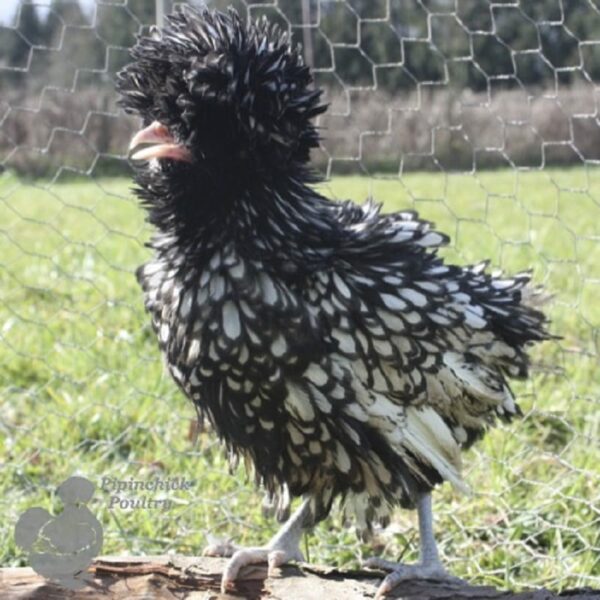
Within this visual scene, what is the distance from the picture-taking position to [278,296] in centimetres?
154

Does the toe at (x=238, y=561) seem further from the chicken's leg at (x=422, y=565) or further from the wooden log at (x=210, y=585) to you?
the chicken's leg at (x=422, y=565)

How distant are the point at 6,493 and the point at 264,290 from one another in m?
1.02

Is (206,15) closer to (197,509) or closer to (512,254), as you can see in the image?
(197,509)

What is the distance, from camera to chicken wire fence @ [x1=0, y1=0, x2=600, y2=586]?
213 centimetres

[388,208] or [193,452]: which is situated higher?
[388,208]

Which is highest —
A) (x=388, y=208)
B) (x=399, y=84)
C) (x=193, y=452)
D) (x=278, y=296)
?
(x=399, y=84)

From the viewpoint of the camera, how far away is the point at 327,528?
2.21 meters

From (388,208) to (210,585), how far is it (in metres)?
3.42

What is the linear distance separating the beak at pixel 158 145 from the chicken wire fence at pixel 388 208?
46 centimetres

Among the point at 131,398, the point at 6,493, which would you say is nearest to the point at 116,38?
the point at 131,398

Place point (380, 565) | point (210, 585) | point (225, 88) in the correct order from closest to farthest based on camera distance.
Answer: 1. point (225, 88)
2. point (210, 585)
3. point (380, 565)

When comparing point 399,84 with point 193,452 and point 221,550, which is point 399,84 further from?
point 221,550

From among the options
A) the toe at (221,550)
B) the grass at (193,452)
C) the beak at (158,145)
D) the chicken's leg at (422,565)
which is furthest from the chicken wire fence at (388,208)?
the beak at (158,145)

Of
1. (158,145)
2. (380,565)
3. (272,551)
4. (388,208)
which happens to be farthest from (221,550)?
(388,208)
